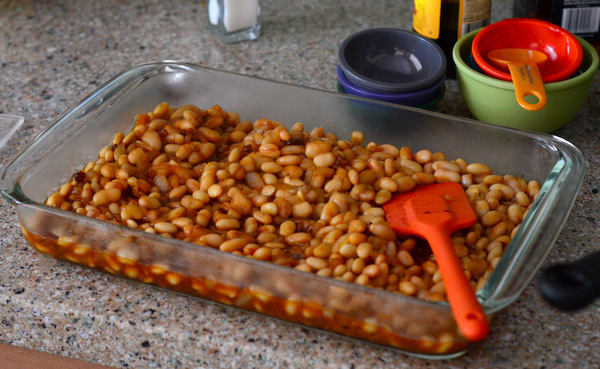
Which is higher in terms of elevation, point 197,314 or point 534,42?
point 534,42

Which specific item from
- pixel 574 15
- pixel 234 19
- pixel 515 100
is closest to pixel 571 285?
pixel 515 100

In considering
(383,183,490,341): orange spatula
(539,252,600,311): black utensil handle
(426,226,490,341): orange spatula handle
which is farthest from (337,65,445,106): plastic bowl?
(539,252,600,311): black utensil handle

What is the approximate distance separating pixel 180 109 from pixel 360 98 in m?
0.27

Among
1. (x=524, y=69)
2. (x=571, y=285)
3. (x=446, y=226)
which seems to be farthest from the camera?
(x=524, y=69)

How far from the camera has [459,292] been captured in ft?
2.23

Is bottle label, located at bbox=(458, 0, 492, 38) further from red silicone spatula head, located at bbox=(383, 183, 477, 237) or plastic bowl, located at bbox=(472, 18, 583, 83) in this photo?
red silicone spatula head, located at bbox=(383, 183, 477, 237)

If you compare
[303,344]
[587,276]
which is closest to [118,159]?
[303,344]

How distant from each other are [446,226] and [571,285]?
0.19 meters

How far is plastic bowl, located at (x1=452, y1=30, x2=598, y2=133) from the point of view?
966 millimetres

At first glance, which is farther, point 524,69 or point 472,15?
point 472,15

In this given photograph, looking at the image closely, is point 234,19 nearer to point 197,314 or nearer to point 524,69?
point 524,69

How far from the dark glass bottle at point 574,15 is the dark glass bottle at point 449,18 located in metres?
0.10

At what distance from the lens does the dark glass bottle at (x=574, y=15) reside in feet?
3.73

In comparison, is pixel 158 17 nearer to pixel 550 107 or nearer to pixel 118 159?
pixel 118 159
